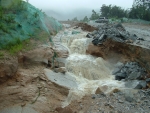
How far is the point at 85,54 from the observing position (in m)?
9.91

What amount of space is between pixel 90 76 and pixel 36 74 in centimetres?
277

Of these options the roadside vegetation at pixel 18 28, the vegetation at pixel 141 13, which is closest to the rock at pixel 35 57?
the roadside vegetation at pixel 18 28

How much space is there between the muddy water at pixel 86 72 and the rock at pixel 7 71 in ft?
Answer: 7.12

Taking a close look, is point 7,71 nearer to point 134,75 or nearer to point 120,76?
point 120,76

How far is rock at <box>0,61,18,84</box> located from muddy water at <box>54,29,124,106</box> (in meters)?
2.17

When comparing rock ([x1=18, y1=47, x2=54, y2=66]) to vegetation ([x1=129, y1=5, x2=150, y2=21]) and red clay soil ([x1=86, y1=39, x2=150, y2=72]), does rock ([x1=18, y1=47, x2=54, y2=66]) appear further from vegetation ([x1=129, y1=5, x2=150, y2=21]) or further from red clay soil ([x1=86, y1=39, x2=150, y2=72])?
vegetation ([x1=129, y1=5, x2=150, y2=21])

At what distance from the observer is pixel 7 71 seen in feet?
18.4

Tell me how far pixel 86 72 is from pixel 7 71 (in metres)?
3.85

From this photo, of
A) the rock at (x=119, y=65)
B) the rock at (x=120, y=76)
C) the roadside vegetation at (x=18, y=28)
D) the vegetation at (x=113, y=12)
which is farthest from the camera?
the vegetation at (x=113, y=12)

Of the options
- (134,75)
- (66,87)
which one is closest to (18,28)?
(66,87)

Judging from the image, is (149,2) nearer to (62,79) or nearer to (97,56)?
(97,56)

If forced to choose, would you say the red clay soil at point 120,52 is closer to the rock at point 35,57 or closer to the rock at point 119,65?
the rock at point 119,65

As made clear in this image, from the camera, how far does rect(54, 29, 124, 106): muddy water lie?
6.57 metres

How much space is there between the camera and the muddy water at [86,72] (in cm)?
657
